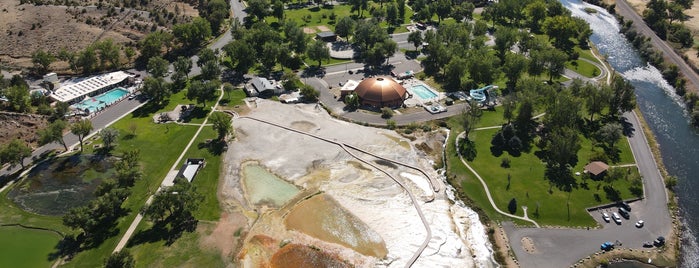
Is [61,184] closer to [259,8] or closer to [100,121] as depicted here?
[100,121]

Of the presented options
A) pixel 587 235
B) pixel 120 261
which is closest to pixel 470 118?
pixel 587 235

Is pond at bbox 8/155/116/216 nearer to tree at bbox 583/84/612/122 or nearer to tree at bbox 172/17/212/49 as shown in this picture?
tree at bbox 172/17/212/49

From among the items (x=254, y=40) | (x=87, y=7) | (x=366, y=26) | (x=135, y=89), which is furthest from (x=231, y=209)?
(x=87, y=7)

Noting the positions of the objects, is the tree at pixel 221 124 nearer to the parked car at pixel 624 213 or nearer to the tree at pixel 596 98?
the parked car at pixel 624 213

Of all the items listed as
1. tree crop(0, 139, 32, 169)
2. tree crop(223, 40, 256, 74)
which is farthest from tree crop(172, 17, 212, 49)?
tree crop(0, 139, 32, 169)

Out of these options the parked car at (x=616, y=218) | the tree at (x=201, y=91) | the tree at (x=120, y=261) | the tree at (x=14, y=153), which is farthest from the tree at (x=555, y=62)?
the tree at (x=14, y=153)

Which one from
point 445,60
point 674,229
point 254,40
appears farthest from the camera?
point 254,40

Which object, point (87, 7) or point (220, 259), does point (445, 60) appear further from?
point (87, 7)
